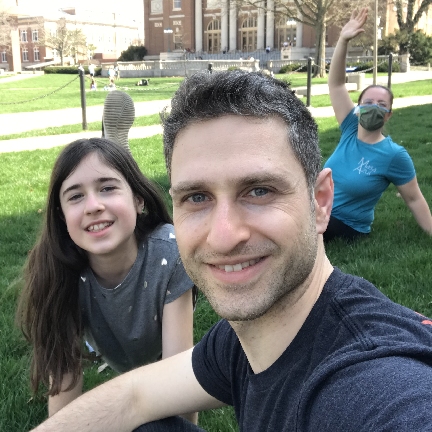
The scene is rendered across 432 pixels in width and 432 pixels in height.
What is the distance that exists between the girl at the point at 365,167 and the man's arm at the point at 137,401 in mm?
3162

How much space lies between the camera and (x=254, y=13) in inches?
2517

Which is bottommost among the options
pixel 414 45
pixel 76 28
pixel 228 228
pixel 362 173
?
pixel 362 173

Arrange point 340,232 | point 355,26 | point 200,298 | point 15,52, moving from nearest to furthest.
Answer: point 200,298, point 355,26, point 340,232, point 15,52

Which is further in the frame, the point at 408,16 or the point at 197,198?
the point at 408,16

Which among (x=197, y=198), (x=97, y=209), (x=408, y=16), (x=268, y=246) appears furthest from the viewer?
(x=408, y=16)

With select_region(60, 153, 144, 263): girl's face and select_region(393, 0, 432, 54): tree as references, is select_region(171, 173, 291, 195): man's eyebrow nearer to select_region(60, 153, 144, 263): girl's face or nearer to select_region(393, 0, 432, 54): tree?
select_region(60, 153, 144, 263): girl's face

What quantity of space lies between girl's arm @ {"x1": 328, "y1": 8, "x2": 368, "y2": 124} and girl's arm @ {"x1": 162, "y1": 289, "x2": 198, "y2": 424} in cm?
287

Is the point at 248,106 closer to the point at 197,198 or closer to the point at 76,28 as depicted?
the point at 197,198

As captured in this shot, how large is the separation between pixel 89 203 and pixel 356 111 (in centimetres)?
316

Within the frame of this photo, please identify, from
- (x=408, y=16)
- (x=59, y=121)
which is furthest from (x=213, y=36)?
(x=59, y=121)

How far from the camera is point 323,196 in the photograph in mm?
1561

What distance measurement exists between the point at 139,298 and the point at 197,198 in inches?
50.5

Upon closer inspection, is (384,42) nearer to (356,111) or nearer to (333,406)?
(356,111)

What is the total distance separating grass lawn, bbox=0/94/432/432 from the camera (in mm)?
2926
